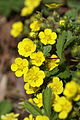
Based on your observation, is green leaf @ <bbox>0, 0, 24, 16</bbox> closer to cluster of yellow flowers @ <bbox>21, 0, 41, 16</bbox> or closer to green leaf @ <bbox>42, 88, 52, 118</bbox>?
cluster of yellow flowers @ <bbox>21, 0, 41, 16</bbox>

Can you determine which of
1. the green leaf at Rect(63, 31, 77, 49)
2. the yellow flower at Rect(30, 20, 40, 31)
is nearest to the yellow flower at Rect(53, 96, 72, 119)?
the green leaf at Rect(63, 31, 77, 49)

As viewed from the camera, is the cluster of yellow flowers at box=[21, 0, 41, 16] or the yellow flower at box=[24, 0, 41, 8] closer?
the yellow flower at box=[24, 0, 41, 8]

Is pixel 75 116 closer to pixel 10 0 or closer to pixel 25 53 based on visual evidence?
pixel 25 53

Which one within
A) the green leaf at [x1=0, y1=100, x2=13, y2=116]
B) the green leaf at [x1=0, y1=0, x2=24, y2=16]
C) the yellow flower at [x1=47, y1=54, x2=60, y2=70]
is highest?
the yellow flower at [x1=47, y1=54, x2=60, y2=70]

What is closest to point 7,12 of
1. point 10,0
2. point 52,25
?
point 10,0

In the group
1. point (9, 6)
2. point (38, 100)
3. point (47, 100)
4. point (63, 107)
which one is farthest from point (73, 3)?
point (63, 107)

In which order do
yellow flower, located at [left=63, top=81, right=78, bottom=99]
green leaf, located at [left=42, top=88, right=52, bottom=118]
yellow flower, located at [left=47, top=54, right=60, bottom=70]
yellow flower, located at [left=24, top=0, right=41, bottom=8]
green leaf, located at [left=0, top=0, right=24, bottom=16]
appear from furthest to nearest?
green leaf, located at [left=0, top=0, right=24, bottom=16]
yellow flower, located at [left=24, top=0, right=41, bottom=8]
yellow flower, located at [left=47, top=54, right=60, bottom=70]
green leaf, located at [left=42, top=88, right=52, bottom=118]
yellow flower, located at [left=63, top=81, right=78, bottom=99]
